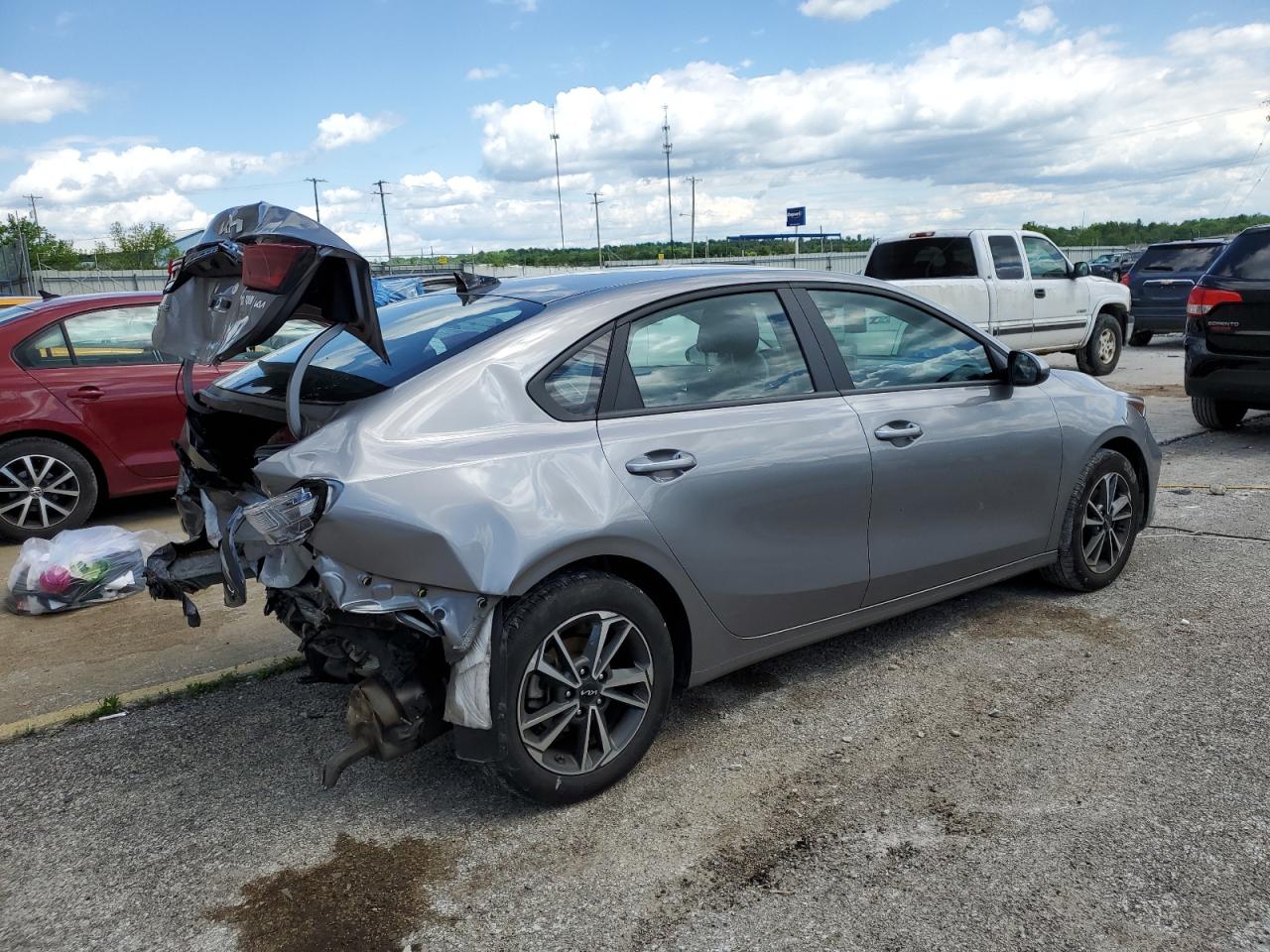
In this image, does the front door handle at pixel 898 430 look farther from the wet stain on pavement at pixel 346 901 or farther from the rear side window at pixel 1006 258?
the rear side window at pixel 1006 258

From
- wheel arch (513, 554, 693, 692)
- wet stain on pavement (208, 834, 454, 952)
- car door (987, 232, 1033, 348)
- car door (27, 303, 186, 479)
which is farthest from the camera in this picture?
car door (987, 232, 1033, 348)

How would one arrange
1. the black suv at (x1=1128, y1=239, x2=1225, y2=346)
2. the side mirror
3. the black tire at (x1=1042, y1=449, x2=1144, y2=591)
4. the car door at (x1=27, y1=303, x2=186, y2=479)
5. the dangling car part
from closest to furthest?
the dangling car part → the side mirror → the black tire at (x1=1042, y1=449, x2=1144, y2=591) → the car door at (x1=27, y1=303, x2=186, y2=479) → the black suv at (x1=1128, y1=239, x2=1225, y2=346)

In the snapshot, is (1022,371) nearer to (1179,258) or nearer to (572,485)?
(572,485)

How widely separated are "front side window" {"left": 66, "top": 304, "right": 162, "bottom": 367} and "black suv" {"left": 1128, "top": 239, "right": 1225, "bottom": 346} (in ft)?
49.8

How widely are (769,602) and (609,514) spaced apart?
32.4 inches

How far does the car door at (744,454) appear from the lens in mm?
3232

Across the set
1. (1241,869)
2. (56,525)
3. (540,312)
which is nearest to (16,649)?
(56,525)

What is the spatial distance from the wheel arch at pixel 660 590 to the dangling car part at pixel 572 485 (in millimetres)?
10

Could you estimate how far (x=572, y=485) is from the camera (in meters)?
3.00

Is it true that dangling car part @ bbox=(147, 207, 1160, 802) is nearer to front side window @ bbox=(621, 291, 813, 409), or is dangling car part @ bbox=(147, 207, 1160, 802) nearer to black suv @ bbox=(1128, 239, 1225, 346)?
front side window @ bbox=(621, 291, 813, 409)

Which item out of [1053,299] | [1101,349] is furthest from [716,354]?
[1101,349]

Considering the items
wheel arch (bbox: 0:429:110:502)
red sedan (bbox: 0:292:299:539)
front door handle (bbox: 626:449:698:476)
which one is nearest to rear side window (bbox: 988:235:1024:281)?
red sedan (bbox: 0:292:299:539)

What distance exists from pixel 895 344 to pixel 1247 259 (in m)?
5.63

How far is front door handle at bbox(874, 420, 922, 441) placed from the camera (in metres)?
3.79
